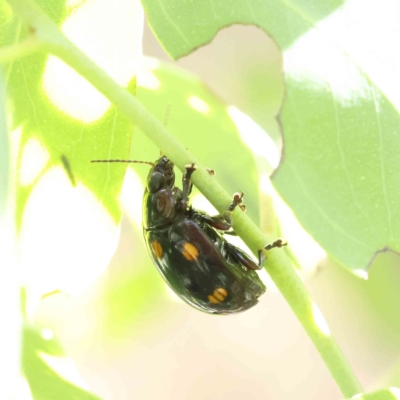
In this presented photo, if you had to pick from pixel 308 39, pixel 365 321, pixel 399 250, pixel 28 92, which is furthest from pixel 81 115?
pixel 365 321

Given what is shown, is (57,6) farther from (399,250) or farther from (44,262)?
(399,250)

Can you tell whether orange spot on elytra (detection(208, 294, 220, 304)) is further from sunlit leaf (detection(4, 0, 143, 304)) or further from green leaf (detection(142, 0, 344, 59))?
green leaf (detection(142, 0, 344, 59))

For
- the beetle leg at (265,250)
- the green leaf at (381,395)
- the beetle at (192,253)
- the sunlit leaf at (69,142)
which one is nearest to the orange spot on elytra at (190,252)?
the beetle at (192,253)

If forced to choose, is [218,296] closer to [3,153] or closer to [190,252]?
[190,252]

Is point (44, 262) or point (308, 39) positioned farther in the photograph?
point (44, 262)

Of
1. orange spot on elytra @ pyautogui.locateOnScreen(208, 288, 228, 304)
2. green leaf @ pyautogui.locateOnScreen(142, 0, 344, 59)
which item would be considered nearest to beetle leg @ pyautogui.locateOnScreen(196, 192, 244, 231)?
orange spot on elytra @ pyautogui.locateOnScreen(208, 288, 228, 304)

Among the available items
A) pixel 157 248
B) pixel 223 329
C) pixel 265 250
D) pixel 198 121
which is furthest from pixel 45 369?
pixel 223 329
